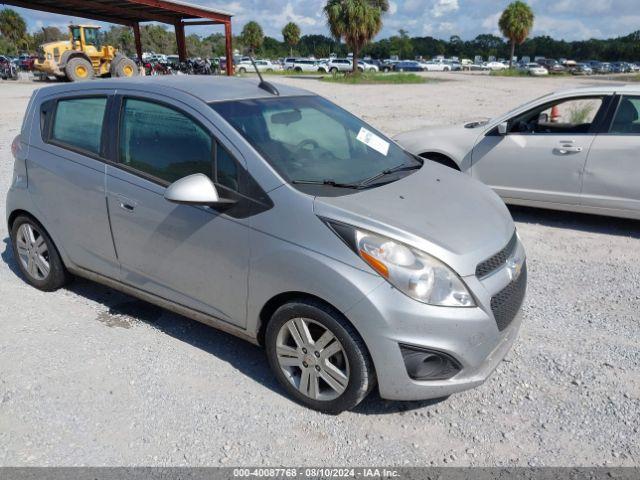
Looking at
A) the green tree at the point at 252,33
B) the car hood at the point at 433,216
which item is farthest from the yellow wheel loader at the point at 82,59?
the green tree at the point at 252,33

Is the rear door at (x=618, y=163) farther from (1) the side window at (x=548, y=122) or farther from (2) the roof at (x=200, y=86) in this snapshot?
(2) the roof at (x=200, y=86)

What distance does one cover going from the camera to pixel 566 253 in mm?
5211

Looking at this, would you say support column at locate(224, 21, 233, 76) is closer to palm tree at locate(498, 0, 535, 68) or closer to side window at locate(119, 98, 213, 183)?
side window at locate(119, 98, 213, 183)

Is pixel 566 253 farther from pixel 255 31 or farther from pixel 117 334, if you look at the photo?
pixel 255 31

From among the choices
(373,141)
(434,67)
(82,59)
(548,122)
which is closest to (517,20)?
(434,67)

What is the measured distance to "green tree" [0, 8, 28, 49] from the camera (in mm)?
78688

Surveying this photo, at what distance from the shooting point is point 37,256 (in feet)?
13.9

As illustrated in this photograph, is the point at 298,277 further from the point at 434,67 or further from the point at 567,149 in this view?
the point at 434,67

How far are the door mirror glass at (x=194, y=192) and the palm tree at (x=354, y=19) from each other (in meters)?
36.3

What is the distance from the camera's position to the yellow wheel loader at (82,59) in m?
26.0

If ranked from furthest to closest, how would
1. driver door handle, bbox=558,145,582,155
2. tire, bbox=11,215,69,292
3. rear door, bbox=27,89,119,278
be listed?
driver door handle, bbox=558,145,582,155 < tire, bbox=11,215,69,292 < rear door, bbox=27,89,119,278

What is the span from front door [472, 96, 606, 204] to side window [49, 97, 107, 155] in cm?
422

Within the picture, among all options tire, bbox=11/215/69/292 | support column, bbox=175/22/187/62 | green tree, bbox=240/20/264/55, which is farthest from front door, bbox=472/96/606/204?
green tree, bbox=240/20/264/55

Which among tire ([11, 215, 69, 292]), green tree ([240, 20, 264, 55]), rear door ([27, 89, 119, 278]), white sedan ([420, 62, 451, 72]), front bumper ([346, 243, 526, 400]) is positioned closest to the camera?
front bumper ([346, 243, 526, 400])
